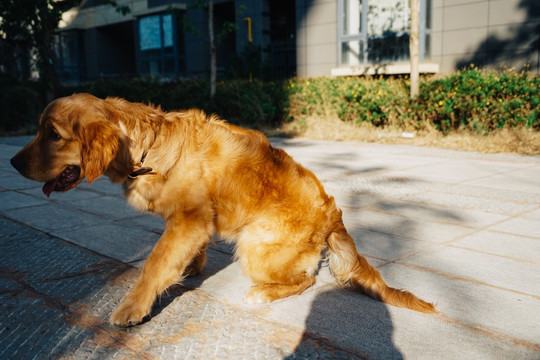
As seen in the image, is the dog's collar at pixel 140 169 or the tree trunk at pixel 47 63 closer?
the dog's collar at pixel 140 169

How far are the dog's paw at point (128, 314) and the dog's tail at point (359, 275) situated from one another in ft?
3.96

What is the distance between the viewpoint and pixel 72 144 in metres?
2.60

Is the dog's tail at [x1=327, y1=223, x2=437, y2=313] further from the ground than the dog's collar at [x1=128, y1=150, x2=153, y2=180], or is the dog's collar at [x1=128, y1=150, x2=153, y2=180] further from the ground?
the dog's collar at [x1=128, y1=150, x2=153, y2=180]

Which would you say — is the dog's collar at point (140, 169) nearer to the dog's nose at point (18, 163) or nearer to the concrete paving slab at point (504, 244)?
the dog's nose at point (18, 163)

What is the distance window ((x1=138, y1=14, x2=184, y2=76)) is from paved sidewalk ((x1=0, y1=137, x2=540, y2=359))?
2038 cm

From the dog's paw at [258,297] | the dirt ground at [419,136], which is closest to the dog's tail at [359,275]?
the dog's paw at [258,297]

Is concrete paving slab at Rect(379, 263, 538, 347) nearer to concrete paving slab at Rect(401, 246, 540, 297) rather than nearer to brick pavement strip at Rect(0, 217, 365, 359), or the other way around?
concrete paving slab at Rect(401, 246, 540, 297)

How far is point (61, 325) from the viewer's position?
2506 mm

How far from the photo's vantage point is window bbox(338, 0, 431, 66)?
610 inches

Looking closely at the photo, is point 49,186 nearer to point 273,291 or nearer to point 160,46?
point 273,291

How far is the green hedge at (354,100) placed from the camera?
9438 mm

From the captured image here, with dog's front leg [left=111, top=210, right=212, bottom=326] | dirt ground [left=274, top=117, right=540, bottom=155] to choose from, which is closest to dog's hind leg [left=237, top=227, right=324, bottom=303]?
dog's front leg [left=111, top=210, right=212, bottom=326]

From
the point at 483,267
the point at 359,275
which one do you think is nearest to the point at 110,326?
the point at 359,275

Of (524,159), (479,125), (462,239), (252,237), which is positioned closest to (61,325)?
(252,237)
